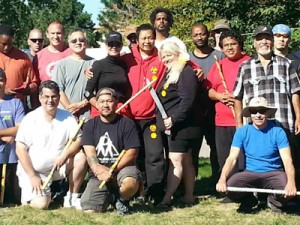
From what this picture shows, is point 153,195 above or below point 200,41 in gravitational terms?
below

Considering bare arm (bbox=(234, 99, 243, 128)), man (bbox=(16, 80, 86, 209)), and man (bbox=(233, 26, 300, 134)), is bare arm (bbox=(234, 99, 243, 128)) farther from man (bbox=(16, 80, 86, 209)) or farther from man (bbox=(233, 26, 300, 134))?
man (bbox=(16, 80, 86, 209))

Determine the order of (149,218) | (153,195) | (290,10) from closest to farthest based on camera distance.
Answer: (149,218) < (153,195) < (290,10)

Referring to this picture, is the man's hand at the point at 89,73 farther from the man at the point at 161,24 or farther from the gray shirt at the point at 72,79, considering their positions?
the man at the point at 161,24

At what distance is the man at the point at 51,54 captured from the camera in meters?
8.98

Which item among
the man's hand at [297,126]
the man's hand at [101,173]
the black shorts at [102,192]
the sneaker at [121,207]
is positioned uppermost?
the man's hand at [297,126]

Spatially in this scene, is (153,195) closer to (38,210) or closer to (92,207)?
(92,207)

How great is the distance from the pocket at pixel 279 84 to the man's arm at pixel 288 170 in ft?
2.27

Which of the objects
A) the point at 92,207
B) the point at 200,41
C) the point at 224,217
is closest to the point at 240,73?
the point at 200,41

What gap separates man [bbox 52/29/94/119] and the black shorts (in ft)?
3.93

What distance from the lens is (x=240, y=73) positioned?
7863 mm

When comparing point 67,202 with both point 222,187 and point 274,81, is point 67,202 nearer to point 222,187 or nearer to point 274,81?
point 222,187

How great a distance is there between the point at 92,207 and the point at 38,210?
2.23 ft

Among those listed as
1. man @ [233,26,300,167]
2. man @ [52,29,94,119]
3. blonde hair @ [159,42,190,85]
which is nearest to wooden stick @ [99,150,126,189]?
blonde hair @ [159,42,190,85]

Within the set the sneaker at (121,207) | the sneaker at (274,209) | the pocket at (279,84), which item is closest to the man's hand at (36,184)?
the sneaker at (121,207)
